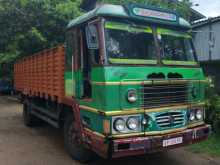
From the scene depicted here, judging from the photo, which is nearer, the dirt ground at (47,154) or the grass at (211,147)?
the dirt ground at (47,154)

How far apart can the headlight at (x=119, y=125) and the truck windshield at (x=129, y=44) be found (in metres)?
0.94

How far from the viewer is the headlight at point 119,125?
5.04 meters

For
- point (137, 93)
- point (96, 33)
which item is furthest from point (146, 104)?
point (96, 33)

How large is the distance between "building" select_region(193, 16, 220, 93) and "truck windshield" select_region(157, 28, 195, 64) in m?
7.15

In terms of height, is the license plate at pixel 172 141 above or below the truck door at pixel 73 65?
below

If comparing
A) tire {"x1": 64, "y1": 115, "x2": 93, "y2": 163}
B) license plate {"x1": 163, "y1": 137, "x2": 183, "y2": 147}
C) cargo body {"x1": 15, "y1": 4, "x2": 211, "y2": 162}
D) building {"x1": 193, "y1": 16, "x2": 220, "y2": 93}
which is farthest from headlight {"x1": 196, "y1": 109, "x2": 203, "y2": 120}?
building {"x1": 193, "y1": 16, "x2": 220, "y2": 93}

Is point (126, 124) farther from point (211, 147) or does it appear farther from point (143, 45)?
point (211, 147)

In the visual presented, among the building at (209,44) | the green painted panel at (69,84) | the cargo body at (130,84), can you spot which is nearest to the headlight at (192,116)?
the cargo body at (130,84)

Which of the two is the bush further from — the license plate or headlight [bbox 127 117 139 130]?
headlight [bbox 127 117 139 130]

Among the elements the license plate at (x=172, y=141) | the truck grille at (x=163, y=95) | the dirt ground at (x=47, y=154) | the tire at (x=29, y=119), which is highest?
the truck grille at (x=163, y=95)

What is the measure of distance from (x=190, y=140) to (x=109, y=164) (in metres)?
1.68

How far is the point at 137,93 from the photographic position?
520 cm

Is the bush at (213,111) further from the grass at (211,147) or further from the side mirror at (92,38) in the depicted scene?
the side mirror at (92,38)

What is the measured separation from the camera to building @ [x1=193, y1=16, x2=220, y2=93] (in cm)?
1351
